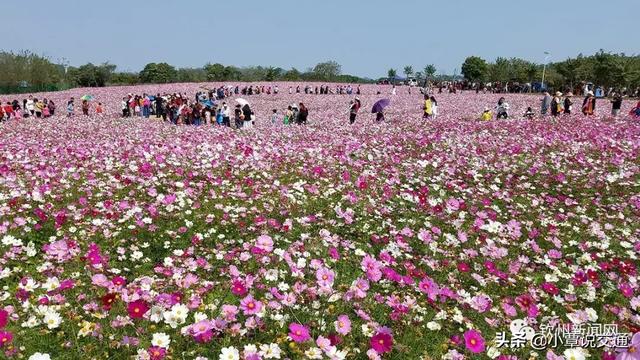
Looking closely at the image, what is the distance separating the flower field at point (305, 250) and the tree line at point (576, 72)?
51.7 m

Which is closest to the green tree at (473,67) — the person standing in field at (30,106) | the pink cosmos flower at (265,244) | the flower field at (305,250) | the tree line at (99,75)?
the tree line at (99,75)

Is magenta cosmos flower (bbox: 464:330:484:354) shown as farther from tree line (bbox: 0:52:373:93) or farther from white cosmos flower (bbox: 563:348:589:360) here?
tree line (bbox: 0:52:373:93)

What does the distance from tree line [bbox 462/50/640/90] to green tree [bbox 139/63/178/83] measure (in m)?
56.3

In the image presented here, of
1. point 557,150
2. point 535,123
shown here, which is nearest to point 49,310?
point 557,150

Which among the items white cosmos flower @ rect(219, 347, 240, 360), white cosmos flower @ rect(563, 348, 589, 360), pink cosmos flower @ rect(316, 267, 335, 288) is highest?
pink cosmos flower @ rect(316, 267, 335, 288)

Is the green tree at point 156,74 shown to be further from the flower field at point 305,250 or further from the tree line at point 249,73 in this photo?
the flower field at point 305,250

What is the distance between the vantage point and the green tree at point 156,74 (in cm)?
8438

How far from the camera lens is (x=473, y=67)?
10100 cm

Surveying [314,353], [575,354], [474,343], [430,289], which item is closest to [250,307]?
[314,353]

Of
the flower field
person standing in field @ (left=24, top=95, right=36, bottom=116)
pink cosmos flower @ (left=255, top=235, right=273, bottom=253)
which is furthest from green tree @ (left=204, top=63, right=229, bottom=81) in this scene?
pink cosmos flower @ (left=255, top=235, right=273, bottom=253)

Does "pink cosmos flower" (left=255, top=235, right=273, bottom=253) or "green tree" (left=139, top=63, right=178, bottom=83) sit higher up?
"green tree" (left=139, top=63, right=178, bottom=83)

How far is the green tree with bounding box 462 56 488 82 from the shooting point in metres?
89.8

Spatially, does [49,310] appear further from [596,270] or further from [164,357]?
[596,270]

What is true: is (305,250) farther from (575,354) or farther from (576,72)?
(576,72)
